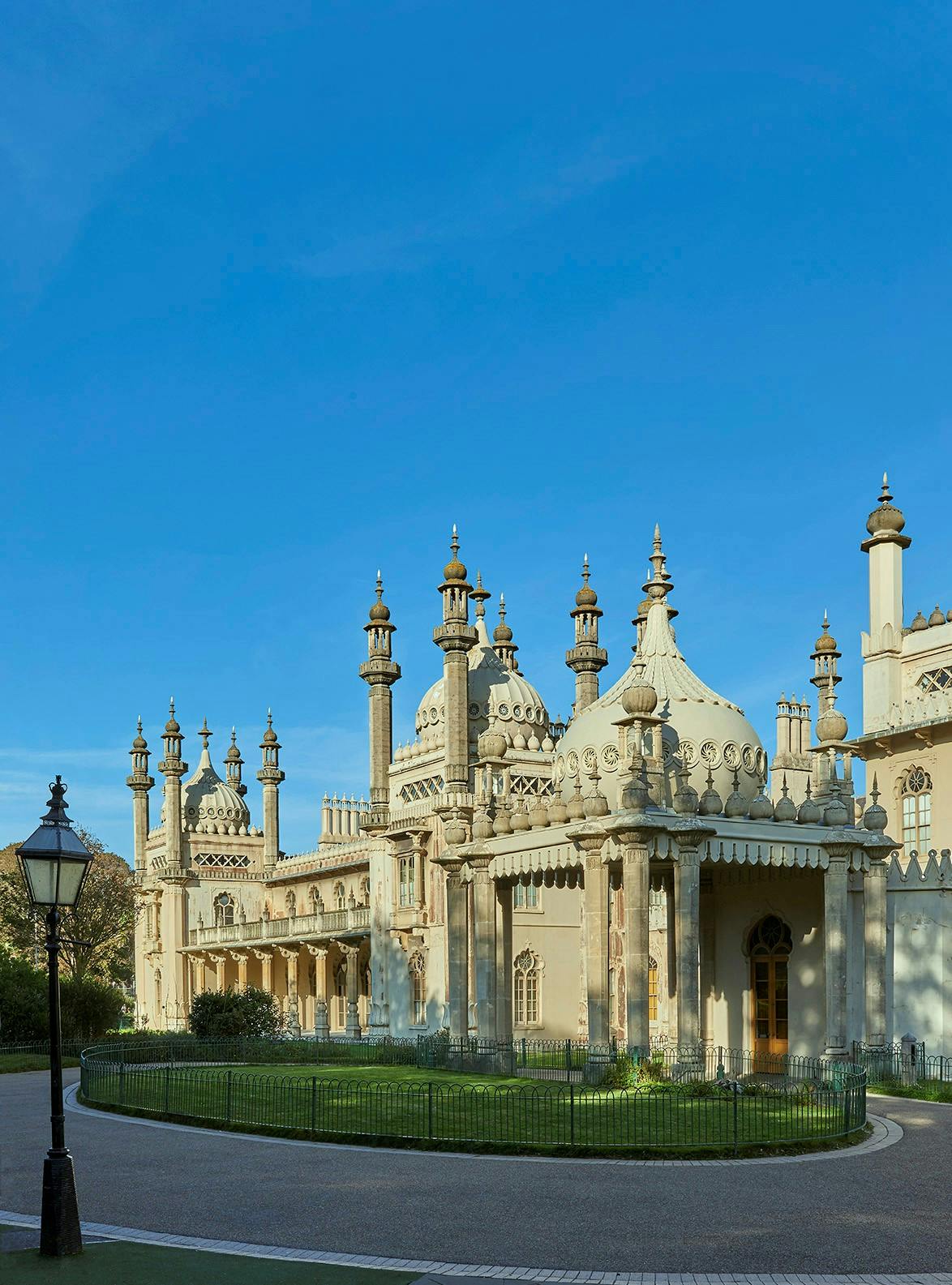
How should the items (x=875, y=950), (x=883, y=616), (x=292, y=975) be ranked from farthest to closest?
(x=292, y=975)
(x=883, y=616)
(x=875, y=950)

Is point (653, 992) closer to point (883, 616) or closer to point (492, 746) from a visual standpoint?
point (883, 616)

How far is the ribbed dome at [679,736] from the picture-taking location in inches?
1059

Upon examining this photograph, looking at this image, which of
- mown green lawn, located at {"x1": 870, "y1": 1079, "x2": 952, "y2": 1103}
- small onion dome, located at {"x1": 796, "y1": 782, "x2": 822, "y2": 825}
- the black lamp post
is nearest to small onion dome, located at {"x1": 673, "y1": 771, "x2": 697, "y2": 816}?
small onion dome, located at {"x1": 796, "y1": 782, "x2": 822, "y2": 825}

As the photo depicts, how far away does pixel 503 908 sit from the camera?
28797mm

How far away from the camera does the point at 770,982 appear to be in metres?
28.9

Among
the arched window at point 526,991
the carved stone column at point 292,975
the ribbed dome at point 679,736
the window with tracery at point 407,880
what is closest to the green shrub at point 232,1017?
the window with tracery at point 407,880

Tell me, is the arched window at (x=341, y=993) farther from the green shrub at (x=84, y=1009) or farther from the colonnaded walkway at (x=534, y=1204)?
the colonnaded walkway at (x=534, y=1204)

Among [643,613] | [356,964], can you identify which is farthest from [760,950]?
[356,964]

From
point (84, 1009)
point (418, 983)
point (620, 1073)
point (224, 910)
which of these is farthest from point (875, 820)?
point (224, 910)

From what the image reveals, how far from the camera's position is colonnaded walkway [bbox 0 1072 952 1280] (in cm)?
1130

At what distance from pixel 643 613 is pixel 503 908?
7.95 metres

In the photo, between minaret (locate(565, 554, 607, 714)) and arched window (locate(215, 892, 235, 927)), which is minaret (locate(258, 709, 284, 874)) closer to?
arched window (locate(215, 892, 235, 927))

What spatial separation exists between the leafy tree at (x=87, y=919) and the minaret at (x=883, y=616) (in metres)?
28.7

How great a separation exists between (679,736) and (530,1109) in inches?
360
